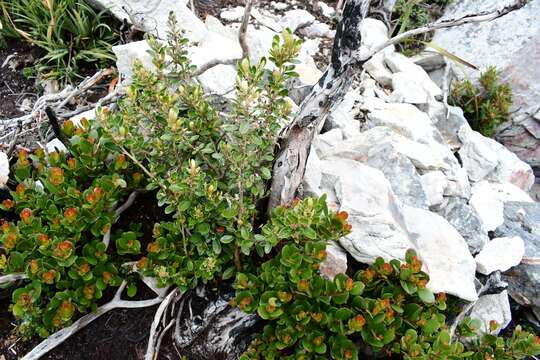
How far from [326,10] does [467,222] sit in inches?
107

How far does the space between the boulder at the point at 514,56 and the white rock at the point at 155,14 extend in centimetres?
273

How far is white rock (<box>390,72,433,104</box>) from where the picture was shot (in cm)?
422

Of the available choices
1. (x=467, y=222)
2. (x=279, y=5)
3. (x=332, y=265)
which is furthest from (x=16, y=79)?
(x=467, y=222)

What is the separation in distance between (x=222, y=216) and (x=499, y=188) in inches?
104

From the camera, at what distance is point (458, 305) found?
2867 millimetres

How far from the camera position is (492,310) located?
3270 mm

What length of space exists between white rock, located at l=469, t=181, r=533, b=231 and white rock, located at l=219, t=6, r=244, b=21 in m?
2.55

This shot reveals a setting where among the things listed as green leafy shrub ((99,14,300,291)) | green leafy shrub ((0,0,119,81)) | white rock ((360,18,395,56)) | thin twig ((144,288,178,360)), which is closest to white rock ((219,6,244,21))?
green leafy shrub ((0,0,119,81))

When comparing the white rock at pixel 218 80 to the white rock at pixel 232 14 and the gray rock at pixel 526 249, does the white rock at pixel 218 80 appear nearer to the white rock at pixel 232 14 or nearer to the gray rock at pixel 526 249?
the white rock at pixel 232 14

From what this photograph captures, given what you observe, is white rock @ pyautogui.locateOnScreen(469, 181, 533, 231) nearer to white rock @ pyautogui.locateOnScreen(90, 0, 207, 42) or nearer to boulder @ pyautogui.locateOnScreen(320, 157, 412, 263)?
boulder @ pyautogui.locateOnScreen(320, 157, 412, 263)

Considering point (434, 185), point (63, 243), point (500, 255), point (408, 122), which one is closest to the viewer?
point (63, 243)

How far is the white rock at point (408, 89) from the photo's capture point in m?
4.22

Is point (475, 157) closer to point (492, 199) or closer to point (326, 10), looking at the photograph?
point (492, 199)

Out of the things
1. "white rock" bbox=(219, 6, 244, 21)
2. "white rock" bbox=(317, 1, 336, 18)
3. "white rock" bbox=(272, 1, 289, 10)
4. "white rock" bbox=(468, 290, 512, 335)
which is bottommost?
"white rock" bbox=(468, 290, 512, 335)
